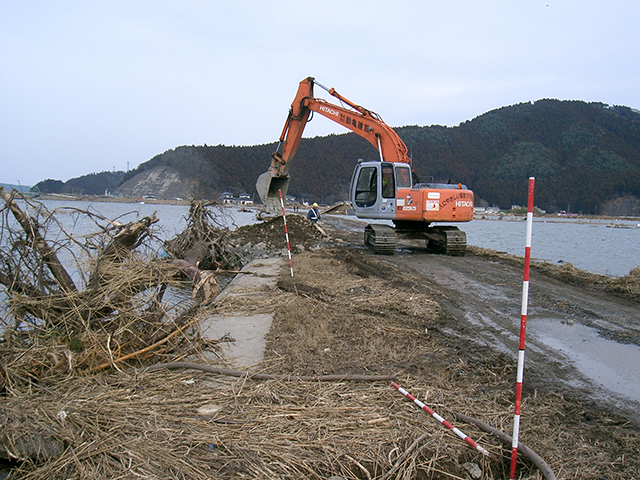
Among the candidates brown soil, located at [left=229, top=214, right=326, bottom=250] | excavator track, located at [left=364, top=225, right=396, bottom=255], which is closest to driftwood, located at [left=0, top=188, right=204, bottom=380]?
excavator track, located at [left=364, top=225, right=396, bottom=255]

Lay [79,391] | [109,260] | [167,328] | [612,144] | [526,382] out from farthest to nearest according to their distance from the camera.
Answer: [612,144]
[109,260]
[167,328]
[526,382]
[79,391]

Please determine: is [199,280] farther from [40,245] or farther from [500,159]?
[500,159]

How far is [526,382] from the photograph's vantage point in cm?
415

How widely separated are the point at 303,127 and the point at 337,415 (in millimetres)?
14229

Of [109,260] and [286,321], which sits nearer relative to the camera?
[109,260]

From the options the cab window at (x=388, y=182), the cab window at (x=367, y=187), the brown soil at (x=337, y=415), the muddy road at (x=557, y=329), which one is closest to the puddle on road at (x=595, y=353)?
the muddy road at (x=557, y=329)

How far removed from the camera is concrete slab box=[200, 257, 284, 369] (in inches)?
177

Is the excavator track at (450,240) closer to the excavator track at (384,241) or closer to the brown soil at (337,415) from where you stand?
the excavator track at (384,241)

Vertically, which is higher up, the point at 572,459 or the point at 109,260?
the point at 109,260

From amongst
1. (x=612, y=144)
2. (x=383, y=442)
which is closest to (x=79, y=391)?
(x=383, y=442)

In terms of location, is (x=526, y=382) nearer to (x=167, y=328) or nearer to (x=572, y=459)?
(x=572, y=459)

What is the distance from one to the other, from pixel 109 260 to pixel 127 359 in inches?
51.0

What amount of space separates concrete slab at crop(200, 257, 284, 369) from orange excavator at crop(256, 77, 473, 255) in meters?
5.63

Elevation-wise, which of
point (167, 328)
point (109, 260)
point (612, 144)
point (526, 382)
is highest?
point (612, 144)
